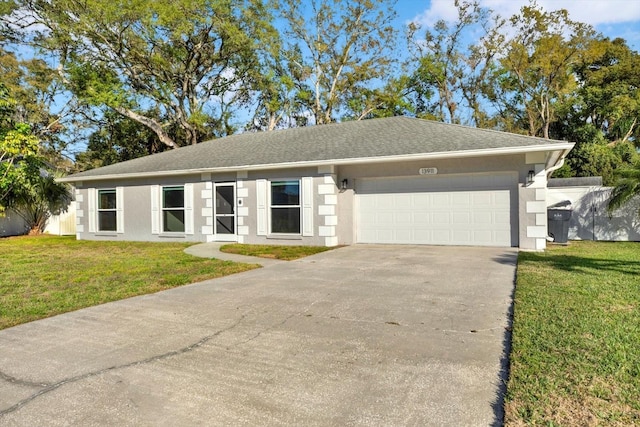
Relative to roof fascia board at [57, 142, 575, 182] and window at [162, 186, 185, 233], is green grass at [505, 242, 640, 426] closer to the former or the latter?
roof fascia board at [57, 142, 575, 182]

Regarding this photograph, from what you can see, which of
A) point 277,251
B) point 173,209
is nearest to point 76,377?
point 277,251

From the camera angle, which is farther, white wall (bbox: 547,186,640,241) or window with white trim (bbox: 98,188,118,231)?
Result: window with white trim (bbox: 98,188,118,231)

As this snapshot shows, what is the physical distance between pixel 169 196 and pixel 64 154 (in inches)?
729

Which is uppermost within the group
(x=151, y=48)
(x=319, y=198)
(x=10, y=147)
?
(x=151, y=48)

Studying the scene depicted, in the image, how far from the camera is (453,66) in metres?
27.2

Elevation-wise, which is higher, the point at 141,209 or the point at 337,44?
the point at 337,44

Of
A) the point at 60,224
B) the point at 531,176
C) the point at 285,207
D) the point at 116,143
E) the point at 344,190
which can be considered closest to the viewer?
the point at 531,176

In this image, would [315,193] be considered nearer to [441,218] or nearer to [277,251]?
[277,251]

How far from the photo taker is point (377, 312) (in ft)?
15.3

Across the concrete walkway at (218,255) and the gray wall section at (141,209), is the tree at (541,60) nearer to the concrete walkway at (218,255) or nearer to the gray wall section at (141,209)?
the gray wall section at (141,209)

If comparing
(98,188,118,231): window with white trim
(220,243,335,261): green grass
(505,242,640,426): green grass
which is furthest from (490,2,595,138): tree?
(98,188,118,231): window with white trim

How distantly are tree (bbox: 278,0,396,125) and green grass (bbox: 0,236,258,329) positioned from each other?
63.1 feet

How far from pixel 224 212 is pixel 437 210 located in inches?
268

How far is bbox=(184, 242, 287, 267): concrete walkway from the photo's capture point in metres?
9.01
